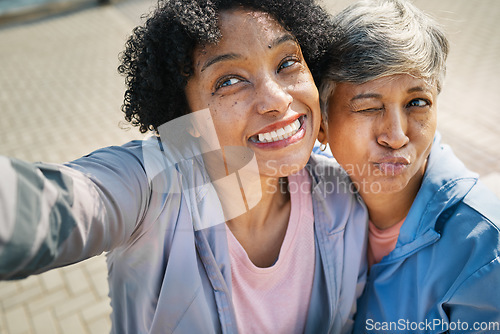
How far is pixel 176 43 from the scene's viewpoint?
1.59m

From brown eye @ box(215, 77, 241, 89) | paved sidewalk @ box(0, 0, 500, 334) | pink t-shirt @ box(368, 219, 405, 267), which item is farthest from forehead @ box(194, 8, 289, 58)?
paved sidewalk @ box(0, 0, 500, 334)

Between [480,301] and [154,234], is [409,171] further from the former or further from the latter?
[154,234]

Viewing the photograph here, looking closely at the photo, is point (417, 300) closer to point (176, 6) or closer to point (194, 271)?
point (194, 271)

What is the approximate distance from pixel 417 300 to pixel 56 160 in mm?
4407

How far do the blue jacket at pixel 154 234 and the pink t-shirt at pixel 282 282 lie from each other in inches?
1.8

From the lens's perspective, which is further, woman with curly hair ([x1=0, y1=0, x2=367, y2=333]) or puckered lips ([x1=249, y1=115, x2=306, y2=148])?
puckered lips ([x1=249, y1=115, x2=306, y2=148])

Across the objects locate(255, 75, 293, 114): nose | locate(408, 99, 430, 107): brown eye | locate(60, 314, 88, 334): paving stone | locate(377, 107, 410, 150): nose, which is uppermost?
locate(255, 75, 293, 114): nose

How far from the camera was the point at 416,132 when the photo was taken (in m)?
1.74

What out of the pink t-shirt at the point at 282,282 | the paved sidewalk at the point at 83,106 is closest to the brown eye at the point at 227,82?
the pink t-shirt at the point at 282,282

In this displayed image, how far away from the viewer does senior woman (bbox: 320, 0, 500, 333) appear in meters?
1.58

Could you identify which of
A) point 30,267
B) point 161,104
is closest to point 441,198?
point 161,104

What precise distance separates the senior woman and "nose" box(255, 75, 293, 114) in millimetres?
375

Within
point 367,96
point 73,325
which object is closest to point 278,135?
point 367,96

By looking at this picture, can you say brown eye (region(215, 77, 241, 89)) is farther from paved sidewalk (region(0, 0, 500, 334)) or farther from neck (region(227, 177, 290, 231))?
paved sidewalk (region(0, 0, 500, 334))
